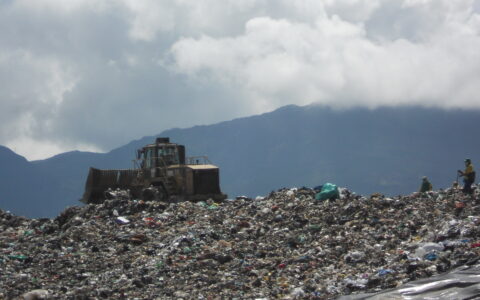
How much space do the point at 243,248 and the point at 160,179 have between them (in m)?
7.69

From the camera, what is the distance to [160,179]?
730 inches

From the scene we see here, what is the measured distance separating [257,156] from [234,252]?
85.2m

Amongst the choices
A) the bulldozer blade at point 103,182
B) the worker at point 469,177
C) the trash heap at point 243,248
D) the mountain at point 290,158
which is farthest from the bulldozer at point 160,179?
the mountain at point 290,158

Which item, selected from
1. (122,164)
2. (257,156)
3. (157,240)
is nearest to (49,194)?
(122,164)

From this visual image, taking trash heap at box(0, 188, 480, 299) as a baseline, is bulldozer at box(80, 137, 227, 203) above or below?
above

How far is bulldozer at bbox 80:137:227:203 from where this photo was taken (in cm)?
1822

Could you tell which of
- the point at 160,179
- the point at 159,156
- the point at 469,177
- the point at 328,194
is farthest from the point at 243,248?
the point at 159,156

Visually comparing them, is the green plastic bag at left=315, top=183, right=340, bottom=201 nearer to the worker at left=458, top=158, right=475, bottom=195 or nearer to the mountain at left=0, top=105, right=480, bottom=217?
the worker at left=458, top=158, right=475, bottom=195

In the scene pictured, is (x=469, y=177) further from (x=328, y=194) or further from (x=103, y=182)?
(x=103, y=182)

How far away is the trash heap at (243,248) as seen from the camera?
8906mm

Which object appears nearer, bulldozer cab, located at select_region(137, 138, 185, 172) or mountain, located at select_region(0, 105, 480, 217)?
bulldozer cab, located at select_region(137, 138, 185, 172)

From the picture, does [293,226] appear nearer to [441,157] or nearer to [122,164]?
[441,157]

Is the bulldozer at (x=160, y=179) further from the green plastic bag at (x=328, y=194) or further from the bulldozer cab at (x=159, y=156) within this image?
the green plastic bag at (x=328, y=194)

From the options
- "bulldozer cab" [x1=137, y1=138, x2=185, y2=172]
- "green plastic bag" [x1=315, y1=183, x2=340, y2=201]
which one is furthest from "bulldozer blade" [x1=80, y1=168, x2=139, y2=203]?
"green plastic bag" [x1=315, y1=183, x2=340, y2=201]
